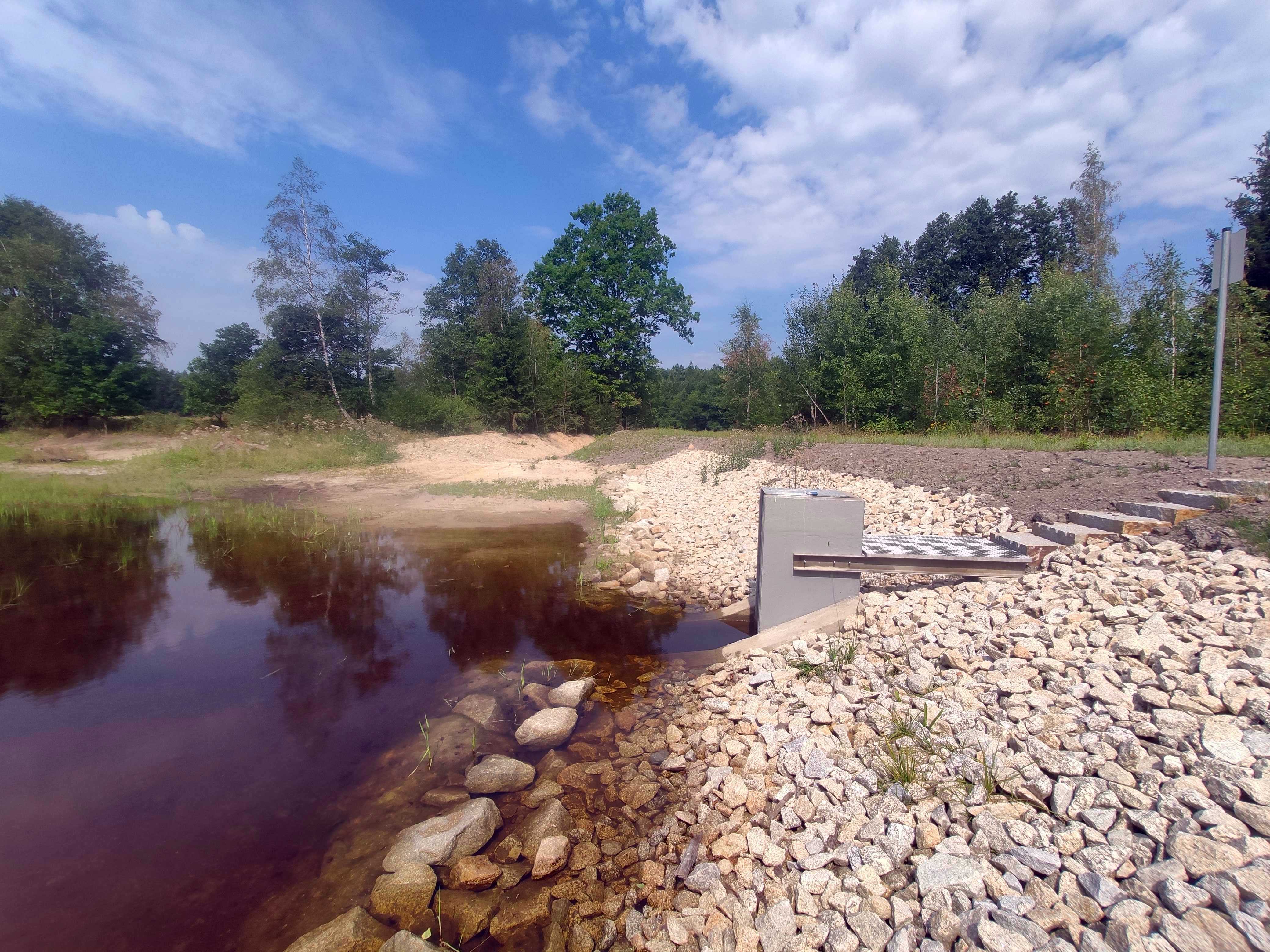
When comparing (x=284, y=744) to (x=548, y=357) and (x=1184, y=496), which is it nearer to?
(x=1184, y=496)

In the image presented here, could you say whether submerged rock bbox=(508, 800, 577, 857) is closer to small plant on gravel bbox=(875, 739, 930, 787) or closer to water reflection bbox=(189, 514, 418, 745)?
small plant on gravel bbox=(875, 739, 930, 787)

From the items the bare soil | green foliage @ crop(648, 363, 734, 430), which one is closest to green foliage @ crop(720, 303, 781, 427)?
green foliage @ crop(648, 363, 734, 430)

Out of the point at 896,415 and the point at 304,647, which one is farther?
the point at 896,415

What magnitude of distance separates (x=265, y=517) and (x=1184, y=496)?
14.9 metres

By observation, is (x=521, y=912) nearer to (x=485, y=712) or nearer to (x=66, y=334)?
(x=485, y=712)

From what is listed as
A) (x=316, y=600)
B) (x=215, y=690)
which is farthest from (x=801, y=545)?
(x=316, y=600)

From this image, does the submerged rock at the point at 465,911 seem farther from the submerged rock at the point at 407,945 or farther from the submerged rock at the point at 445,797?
the submerged rock at the point at 445,797

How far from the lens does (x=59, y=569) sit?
8.68 metres

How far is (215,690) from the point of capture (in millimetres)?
5406

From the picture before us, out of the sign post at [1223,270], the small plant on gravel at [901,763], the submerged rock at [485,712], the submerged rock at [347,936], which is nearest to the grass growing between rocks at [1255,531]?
the sign post at [1223,270]

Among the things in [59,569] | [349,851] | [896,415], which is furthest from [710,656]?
[896,415]

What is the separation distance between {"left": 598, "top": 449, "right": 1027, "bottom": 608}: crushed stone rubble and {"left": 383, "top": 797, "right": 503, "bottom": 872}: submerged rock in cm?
393

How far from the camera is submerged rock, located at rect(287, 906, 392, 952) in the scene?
2.83m

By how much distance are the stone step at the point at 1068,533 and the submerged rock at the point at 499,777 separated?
5127mm
